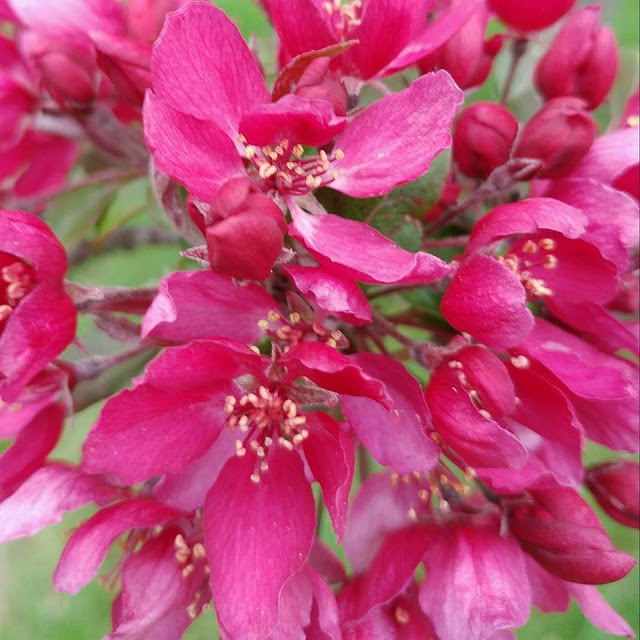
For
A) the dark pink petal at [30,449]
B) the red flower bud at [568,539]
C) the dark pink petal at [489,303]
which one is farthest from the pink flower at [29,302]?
the red flower bud at [568,539]

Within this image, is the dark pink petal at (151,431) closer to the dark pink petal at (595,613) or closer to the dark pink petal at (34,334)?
the dark pink petal at (34,334)

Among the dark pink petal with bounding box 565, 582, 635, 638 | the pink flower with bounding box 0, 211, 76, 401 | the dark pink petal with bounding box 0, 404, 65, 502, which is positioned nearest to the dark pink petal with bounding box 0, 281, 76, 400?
the pink flower with bounding box 0, 211, 76, 401

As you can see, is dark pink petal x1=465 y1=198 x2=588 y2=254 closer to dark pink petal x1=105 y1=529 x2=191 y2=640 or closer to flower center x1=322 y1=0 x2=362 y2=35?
flower center x1=322 y1=0 x2=362 y2=35

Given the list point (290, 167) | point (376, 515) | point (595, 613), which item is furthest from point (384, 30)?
point (595, 613)

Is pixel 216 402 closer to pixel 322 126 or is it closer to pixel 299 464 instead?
pixel 299 464

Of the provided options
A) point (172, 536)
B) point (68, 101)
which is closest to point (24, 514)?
point (172, 536)

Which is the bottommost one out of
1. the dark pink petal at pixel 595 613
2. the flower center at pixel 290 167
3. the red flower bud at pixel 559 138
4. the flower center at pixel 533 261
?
the dark pink petal at pixel 595 613
